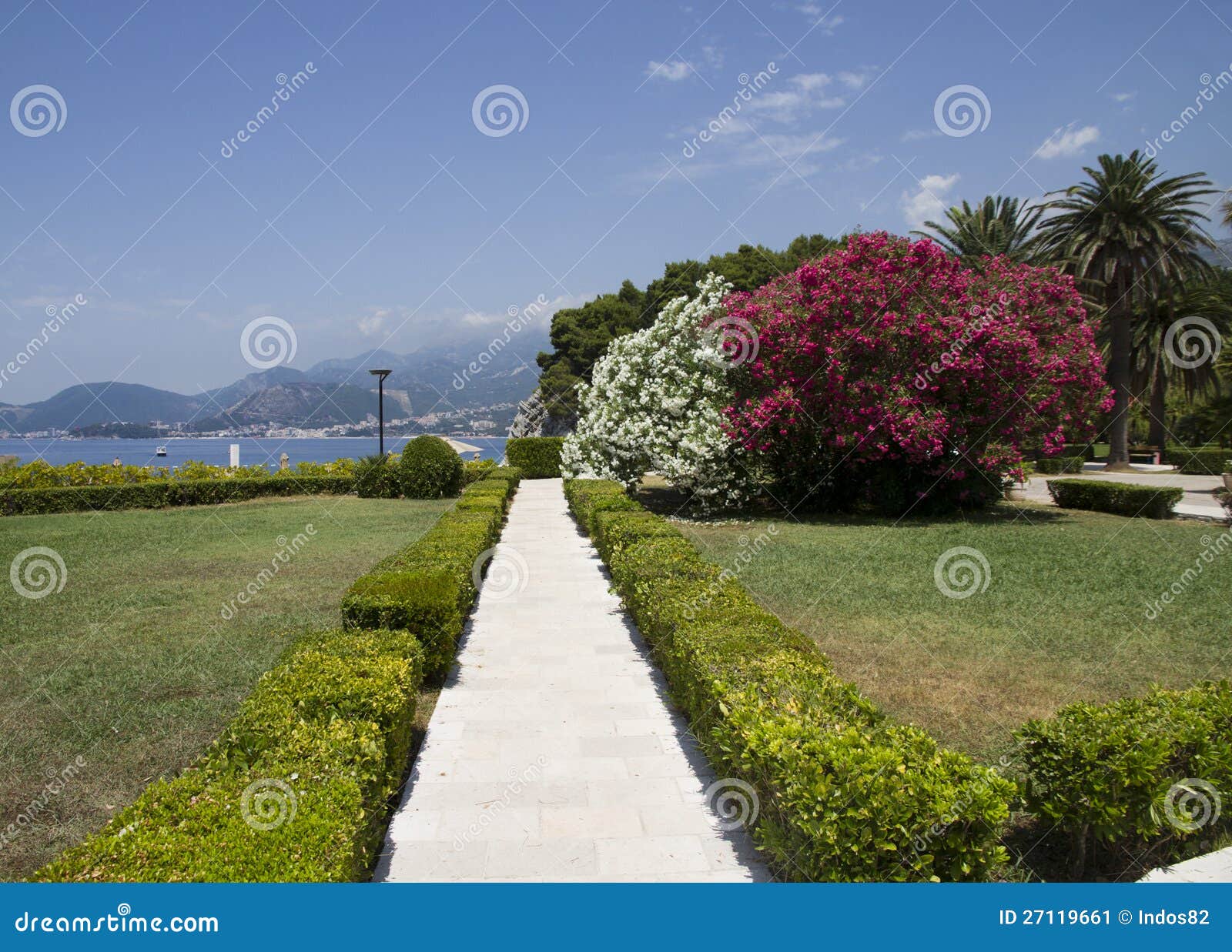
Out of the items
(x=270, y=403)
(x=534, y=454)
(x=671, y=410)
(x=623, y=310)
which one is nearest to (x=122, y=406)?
(x=270, y=403)

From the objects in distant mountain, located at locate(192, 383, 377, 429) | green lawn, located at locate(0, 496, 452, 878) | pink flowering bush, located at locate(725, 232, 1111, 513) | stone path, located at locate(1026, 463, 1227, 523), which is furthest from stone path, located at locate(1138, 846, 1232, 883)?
distant mountain, located at locate(192, 383, 377, 429)

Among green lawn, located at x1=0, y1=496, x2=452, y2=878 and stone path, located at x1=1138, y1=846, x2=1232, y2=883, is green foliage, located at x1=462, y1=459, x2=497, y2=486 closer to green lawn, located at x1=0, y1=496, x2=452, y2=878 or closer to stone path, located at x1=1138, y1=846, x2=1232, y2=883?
green lawn, located at x1=0, y1=496, x2=452, y2=878

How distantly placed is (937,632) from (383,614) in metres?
5.33

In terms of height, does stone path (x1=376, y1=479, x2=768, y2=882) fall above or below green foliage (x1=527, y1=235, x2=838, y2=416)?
below

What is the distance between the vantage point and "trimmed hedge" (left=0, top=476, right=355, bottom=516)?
20.1 meters

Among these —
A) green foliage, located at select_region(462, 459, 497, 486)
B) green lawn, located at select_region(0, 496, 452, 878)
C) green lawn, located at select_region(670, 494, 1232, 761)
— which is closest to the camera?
green lawn, located at select_region(0, 496, 452, 878)

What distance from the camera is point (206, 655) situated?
7199 mm

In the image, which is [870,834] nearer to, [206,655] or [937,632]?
[937,632]

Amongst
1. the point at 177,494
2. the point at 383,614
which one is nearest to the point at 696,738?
the point at 383,614

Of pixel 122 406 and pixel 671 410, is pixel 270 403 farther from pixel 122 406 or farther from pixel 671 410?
pixel 671 410

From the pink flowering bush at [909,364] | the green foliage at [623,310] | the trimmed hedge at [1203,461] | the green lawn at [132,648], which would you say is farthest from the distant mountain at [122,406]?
the trimmed hedge at [1203,461]

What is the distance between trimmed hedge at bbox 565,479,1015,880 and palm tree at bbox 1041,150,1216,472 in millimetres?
29058

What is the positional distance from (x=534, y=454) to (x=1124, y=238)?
22702mm

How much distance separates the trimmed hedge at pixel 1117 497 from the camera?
17547 mm
